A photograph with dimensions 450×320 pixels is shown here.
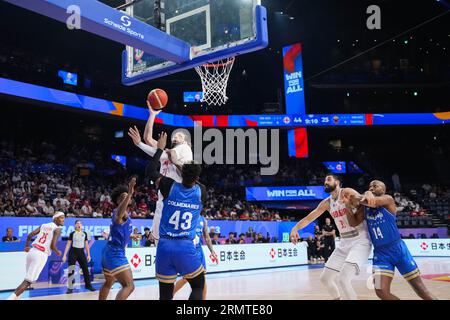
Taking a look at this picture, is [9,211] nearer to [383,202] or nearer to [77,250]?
[77,250]

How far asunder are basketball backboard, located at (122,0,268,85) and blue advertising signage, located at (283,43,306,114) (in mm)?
20796

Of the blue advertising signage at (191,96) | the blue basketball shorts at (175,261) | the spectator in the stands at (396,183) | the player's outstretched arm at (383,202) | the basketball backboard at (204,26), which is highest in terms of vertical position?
the blue advertising signage at (191,96)

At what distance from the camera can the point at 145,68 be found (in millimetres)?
8328

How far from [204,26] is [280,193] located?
21.7m

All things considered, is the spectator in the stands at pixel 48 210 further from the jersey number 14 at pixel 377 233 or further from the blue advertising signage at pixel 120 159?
the jersey number 14 at pixel 377 233

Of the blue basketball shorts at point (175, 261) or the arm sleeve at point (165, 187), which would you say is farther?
the arm sleeve at point (165, 187)

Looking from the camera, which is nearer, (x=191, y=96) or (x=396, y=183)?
(x=191, y=96)

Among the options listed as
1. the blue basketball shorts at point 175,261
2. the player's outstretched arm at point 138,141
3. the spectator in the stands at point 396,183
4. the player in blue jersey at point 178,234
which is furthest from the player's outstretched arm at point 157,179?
the spectator in the stands at point 396,183

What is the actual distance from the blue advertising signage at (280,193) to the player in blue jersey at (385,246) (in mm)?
22637

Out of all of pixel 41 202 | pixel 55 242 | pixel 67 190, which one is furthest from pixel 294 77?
pixel 55 242

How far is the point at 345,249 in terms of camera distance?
244 inches

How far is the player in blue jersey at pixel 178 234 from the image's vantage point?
4.24 metres

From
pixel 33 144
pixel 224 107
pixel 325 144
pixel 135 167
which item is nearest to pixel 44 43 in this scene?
pixel 33 144
